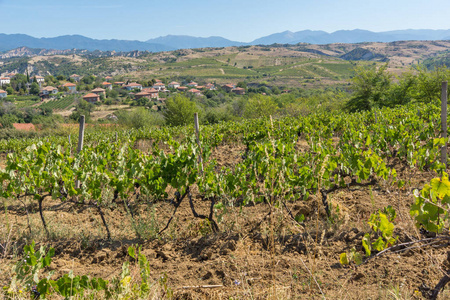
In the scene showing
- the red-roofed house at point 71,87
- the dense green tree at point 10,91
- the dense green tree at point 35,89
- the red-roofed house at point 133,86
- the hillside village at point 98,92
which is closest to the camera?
the hillside village at point 98,92

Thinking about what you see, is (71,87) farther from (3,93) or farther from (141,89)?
(141,89)

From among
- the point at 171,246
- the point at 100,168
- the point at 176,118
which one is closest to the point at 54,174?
the point at 100,168

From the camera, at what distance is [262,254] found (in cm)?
318

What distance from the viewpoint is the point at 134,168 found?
12.6 ft

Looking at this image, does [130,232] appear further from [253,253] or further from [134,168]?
[253,253]

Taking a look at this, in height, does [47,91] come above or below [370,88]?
above

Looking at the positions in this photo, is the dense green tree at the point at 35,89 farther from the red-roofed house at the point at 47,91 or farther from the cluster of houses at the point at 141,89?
the red-roofed house at the point at 47,91

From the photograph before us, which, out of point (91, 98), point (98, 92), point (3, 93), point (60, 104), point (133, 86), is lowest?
point (60, 104)

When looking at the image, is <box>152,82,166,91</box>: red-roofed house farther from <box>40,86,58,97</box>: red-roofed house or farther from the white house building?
the white house building

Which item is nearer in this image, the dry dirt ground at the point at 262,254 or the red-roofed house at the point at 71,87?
the dry dirt ground at the point at 262,254

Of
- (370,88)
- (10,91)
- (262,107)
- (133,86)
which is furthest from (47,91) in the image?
(370,88)

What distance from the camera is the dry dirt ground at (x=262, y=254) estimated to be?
7.98 feet

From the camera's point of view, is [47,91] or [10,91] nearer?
[47,91]

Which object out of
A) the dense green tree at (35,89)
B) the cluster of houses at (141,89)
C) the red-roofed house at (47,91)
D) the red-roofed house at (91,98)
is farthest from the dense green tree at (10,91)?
the red-roofed house at (91,98)
